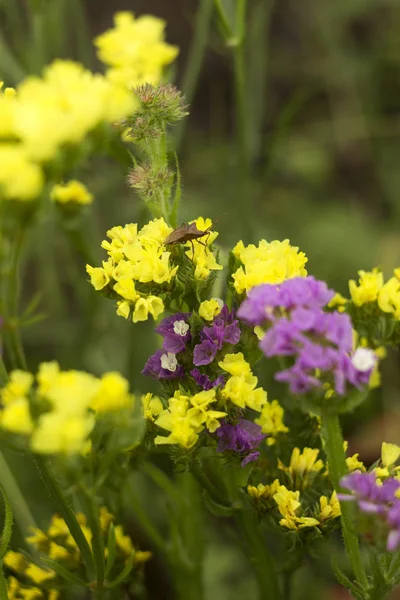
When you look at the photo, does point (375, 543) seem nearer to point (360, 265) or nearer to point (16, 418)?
point (16, 418)

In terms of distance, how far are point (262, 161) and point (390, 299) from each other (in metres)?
1.35

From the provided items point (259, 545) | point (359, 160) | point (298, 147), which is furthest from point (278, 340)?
point (359, 160)

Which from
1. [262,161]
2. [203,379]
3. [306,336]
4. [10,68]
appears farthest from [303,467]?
[262,161]

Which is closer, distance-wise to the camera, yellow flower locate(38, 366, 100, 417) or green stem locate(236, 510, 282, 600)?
yellow flower locate(38, 366, 100, 417)

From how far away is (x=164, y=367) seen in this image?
0.72 meters

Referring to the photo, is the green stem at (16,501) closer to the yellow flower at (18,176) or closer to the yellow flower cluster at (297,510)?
the yellow flower cluster at (297,510)

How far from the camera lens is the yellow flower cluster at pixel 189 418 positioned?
26.7 inches

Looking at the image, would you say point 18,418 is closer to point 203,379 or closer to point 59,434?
point 59,434

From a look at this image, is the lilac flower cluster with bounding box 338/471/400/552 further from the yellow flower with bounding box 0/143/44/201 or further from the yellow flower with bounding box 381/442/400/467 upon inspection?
the yellow flower with bounding box 0/143/44/201

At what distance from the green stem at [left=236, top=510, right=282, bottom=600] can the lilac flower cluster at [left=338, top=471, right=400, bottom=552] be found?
21 cm

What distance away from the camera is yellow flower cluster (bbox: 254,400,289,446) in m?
0.80

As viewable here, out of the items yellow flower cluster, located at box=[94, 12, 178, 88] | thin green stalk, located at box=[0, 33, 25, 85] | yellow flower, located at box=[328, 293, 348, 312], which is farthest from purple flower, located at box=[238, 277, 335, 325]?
thin green stalk, located at box=[0, 33, 25, 85]

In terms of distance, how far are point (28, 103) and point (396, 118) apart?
1.70 m

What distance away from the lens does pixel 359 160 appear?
89.5 inches
